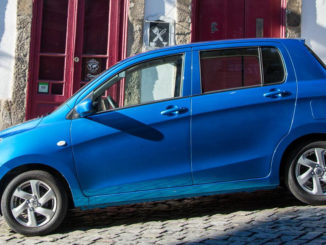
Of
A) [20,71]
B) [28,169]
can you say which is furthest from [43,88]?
[28,169]

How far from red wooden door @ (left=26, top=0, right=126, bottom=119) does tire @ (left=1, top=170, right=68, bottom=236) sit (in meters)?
4.73

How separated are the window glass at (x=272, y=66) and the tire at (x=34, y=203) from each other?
84.4 inches

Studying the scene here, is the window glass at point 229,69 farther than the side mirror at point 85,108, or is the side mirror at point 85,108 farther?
the window glass at point 229,69

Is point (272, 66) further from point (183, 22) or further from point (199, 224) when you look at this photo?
point (183, 22)

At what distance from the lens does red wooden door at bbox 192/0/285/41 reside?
9.97 m

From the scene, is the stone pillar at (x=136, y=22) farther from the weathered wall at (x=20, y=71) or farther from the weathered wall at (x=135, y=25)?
the weathered wall at (x=20, y=71)

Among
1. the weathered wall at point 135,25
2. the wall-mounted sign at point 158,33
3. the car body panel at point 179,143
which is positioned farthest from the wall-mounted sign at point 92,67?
the car body panel at point 179,143

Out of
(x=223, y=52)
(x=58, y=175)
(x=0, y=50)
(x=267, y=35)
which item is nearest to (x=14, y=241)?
(x=58, y=175)

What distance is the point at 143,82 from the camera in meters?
5.39

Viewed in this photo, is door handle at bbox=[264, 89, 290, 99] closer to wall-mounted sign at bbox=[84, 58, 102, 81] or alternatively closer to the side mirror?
the side mirror

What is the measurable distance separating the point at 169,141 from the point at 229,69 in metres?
0.92

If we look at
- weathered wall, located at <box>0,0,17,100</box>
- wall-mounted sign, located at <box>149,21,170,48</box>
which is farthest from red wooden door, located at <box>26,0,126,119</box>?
wall-mounted sign, located at <box>149,21,170,48</box>

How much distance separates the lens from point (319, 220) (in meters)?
4.79

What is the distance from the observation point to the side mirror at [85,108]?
16.4 feet
